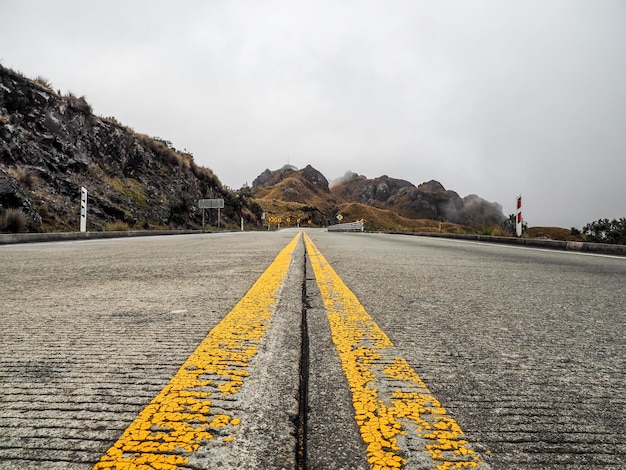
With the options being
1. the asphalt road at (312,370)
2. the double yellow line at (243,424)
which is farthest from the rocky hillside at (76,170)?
the double yellow line at (243,424)

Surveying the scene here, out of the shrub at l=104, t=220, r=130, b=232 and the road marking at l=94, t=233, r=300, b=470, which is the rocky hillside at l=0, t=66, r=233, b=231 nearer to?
the shrub at l=104, t=220, r=130, b=232

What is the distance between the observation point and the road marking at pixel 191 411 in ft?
3.34

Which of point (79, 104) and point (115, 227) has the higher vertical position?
point (79, 104)

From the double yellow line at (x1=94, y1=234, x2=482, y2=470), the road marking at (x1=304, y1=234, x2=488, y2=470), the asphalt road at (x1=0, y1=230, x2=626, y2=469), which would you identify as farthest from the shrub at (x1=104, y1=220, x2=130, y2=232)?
the road marking at (x1=304, y1=234, x2=488, y2=470)

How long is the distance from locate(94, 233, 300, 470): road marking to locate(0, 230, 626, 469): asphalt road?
3cm

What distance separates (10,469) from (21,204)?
1559cm

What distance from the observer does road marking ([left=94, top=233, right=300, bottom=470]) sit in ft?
3.34

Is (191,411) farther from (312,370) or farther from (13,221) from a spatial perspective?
(13,221)

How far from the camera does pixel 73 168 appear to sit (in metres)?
19.9

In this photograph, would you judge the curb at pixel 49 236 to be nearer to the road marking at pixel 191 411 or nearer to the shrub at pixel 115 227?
the shrub at pixel 115 227

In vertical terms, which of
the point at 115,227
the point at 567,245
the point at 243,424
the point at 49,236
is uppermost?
the point at 115,227

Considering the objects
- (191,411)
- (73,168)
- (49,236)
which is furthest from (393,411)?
(73,168)

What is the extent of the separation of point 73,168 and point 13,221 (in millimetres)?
8485

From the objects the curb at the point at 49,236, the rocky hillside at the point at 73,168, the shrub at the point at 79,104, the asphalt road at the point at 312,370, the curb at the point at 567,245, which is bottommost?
the asphalt road at the point at 312,370
